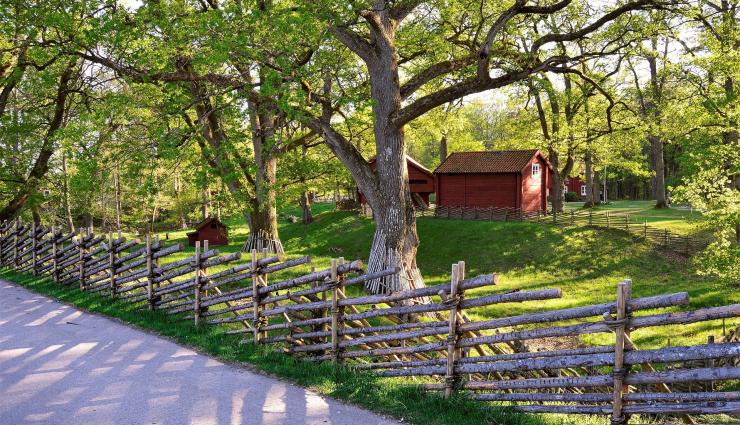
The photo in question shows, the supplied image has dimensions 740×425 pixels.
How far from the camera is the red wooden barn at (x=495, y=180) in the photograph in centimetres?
3597

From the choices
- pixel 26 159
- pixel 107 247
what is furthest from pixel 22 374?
pixel 26 159

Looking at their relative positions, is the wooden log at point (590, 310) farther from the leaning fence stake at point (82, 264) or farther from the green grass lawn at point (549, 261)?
the leaning fence stake at point (82, 264)

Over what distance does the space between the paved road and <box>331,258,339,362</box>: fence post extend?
0.92 metres

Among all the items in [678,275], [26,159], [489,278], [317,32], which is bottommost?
[678,275]

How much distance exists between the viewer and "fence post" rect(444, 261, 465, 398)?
22.3 ft

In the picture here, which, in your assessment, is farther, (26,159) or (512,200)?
(512,200)

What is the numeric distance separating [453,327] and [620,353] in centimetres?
199

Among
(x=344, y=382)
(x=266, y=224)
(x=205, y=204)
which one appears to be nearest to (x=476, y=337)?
(x=344, y=382)

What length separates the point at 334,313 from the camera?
8.20m

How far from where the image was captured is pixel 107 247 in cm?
1362

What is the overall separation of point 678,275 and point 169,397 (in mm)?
22221

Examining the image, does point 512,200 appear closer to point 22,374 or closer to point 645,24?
point 645,24

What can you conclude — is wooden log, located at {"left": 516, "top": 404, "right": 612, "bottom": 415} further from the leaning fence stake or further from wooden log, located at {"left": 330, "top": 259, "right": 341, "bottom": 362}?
the leaning fence stake

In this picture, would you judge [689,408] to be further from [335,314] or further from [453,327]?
[335,314]
